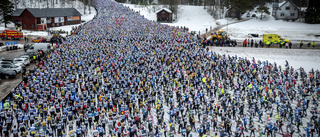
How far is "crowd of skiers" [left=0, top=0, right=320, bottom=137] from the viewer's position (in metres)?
17.3

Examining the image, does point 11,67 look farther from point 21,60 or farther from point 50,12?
point 50,12

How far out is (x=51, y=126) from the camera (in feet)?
55.6

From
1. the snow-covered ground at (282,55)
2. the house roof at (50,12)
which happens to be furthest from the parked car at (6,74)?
the house roof at (50,12)

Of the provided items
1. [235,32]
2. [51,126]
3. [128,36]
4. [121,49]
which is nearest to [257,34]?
[235,32]

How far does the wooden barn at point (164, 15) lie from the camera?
2987 inches

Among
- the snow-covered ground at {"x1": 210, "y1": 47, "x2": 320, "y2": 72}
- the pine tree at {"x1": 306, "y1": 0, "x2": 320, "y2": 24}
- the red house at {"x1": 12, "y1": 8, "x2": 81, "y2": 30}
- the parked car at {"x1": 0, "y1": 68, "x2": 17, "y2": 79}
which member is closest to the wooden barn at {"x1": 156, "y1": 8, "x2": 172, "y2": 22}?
the red house at {"x1": 12, "y1": 8, "x2": 81, "y2": 30}

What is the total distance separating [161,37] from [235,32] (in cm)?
2201

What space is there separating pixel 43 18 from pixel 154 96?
161 feet

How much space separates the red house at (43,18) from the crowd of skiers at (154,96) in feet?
88.7

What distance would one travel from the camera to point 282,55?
38844 mm

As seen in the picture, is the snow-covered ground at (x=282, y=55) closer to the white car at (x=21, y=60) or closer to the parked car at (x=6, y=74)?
the white car at (x=21, y=60)

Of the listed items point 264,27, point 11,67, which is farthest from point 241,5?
point 11,67

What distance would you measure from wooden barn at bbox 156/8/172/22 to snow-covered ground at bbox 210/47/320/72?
1369 inches

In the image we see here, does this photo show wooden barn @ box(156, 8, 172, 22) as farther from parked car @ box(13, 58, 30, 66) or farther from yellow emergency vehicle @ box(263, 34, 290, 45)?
parked car @ box(13, 58, 30, 66)
